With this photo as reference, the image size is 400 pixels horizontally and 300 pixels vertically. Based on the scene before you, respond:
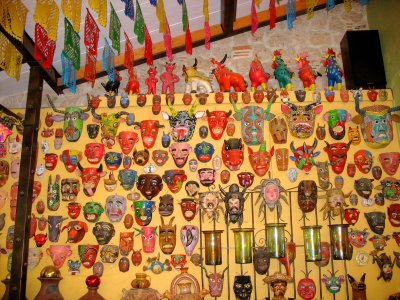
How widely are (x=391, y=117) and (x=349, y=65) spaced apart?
0.69 metres

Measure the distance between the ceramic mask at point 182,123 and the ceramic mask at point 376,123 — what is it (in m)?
1.50

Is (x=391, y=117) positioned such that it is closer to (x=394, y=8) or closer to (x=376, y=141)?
(x=376, y=141)

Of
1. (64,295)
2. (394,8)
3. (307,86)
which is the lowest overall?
(64,295)

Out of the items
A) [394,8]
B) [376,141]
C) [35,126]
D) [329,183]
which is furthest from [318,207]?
[35,126]

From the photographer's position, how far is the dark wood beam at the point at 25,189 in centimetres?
321

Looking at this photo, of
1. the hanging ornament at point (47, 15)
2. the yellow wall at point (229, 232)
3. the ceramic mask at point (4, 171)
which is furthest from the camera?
the ceramic mask at point (4, 171)

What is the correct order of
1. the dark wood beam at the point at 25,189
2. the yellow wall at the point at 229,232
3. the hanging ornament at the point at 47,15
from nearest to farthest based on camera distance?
the hanging ornament at the point at 47,15 → the dark wood beam at the point at 25,189 → the yellow wall at the point at 229,232

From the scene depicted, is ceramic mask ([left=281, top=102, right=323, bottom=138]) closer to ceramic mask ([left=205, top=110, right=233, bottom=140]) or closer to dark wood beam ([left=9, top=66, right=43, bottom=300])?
ceramic mask ([left=205, top=110, right=233, bottom=140])

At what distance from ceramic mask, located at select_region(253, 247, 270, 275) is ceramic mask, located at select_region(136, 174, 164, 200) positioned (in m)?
1.03

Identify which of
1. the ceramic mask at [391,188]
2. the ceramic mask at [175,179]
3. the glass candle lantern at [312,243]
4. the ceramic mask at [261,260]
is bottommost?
the ceramic mask at [261,260]

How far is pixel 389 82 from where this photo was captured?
12.9 feet

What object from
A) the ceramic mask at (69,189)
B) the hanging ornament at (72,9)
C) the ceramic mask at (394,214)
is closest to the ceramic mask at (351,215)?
the ceramic mask at (394,214)

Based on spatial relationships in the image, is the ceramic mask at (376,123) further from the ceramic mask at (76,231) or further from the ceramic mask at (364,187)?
the ceramic mask at (76,231)

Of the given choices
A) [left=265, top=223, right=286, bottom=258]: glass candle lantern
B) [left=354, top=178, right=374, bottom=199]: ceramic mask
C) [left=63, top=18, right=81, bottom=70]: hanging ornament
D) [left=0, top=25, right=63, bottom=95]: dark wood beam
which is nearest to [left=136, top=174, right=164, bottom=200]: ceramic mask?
[left=265, top=223, right=286, bottom=258]: glass candle lantern
